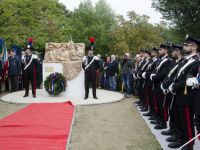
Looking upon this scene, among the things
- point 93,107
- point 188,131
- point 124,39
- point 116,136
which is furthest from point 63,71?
point 124,39

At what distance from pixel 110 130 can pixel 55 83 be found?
18.4ft

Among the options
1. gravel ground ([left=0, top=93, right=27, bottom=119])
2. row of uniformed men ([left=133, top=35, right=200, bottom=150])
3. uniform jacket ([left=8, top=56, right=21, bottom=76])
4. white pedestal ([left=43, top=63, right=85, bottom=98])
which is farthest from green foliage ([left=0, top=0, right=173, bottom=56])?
row of uniformed men ([left=133, top=35, right=200, bottom=150])

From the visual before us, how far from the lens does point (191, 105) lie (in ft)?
19.6

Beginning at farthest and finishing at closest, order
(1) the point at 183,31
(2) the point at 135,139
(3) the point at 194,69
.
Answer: (1) the point at 183,31 < (2) the point at 135,139 < (3) the point at 194,69

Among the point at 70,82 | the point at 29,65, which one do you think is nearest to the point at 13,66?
the point at 29,65

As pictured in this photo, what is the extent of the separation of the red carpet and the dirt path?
10.5 inches

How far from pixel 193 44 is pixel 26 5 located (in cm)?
1457

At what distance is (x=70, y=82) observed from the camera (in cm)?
1386

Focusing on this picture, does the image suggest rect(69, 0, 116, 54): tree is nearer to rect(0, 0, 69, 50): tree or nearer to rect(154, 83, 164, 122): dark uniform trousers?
rect(0, 0, 69, 50): tree

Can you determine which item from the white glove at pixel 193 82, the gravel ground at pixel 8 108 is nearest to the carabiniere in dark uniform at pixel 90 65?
the gravel ground at pixel 8 108

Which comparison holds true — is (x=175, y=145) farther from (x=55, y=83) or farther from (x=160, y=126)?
(x=55, y=83)

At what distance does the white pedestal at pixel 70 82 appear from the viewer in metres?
13.8

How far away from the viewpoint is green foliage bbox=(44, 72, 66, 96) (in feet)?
43.7

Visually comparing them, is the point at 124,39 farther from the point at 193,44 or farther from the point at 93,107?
the point at 193,44
